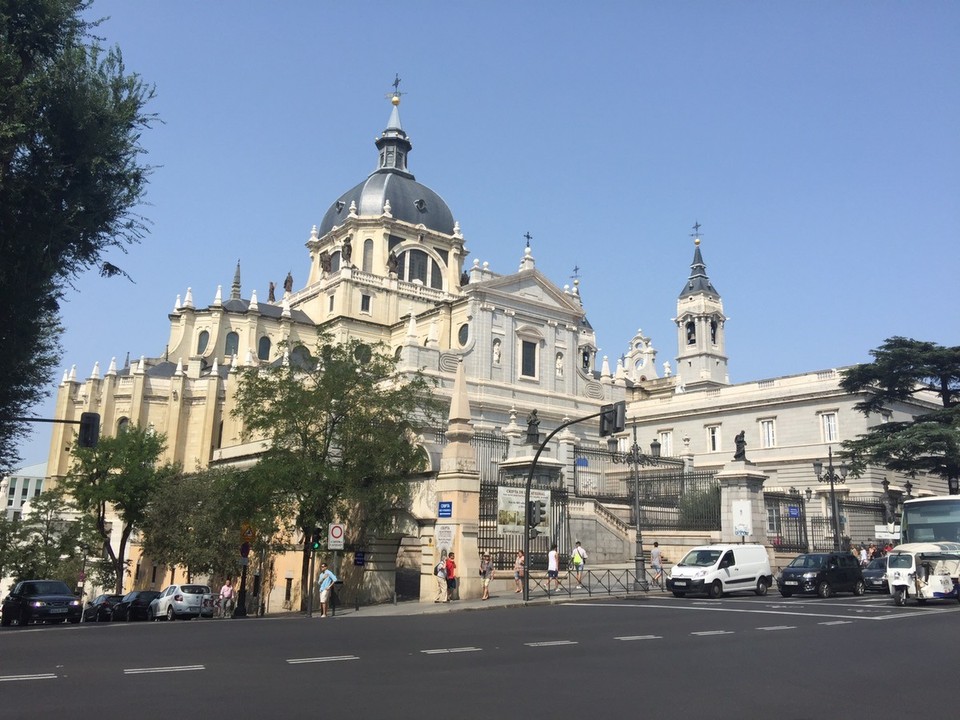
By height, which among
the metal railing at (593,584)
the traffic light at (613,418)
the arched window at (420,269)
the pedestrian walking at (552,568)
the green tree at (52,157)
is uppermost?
the arched window at (420,269)

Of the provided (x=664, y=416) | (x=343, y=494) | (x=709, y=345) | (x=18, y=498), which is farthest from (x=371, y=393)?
(x=18, y=498)

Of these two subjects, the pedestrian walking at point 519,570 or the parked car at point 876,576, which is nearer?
the pedestrian walking at point 519,570

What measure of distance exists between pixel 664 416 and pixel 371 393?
38541mm

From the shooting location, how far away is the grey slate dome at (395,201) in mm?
73000

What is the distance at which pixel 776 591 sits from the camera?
1157 inches

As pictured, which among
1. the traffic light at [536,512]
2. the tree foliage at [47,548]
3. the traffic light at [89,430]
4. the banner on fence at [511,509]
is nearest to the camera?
the traffic light at [89,430]

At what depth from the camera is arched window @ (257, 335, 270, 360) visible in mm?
68250

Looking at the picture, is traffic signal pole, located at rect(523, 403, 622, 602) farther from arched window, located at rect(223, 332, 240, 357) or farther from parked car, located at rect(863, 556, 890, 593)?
arched window, located at rect(223, 332, 240, 357)

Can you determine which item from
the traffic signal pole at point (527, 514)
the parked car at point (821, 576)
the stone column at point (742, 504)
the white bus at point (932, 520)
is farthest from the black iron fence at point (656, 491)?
the white bus at point (932, 520)

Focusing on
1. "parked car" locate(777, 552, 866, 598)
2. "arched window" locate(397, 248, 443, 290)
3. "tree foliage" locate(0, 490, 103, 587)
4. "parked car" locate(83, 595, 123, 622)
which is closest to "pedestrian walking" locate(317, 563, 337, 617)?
"parked car" locate(83, 595, 123, 622)

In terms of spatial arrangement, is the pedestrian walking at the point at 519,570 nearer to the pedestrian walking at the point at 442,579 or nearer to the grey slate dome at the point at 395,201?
the pedestrian walking at the point at 442,579

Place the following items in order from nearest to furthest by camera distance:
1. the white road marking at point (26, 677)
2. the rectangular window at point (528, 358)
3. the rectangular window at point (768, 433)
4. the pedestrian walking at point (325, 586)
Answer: the white road marking at point (26, 677) → the pedestrian walking at point (325, 586) → the rectangular window at point (768, 433) → the rectangular window at point (528, 358)

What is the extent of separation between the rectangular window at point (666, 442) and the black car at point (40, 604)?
4453 centimetres

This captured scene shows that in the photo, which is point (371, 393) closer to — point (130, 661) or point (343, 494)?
point (343, 494)
